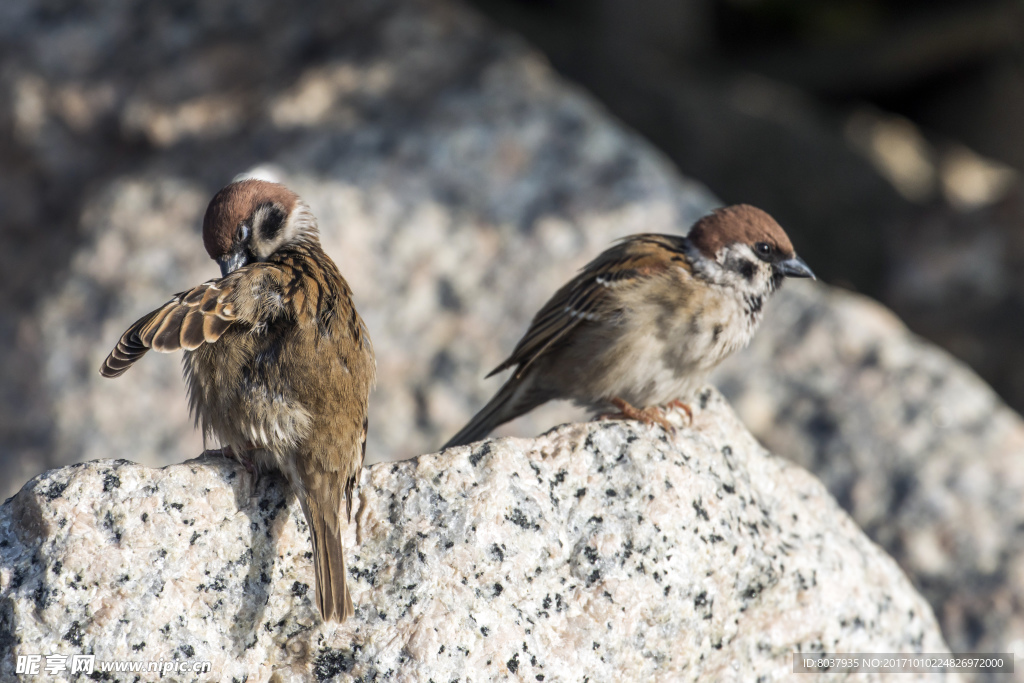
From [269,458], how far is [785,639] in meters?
1.51

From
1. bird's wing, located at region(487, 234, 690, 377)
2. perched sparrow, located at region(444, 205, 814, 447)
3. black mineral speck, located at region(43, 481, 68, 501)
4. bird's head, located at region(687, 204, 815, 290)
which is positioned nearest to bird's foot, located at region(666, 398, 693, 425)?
perched sparrow, located at region(444, 205, 814, 447)

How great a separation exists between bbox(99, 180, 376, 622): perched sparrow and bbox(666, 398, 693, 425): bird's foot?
1.10m

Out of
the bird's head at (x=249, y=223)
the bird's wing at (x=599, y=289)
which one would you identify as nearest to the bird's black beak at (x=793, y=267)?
the bird's wing at (x=599, y=289)

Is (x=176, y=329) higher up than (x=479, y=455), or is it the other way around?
(x=176, y=329)

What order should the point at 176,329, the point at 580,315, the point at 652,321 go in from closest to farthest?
the point at 176,329 → the point at 652,321 → the point at 580,315

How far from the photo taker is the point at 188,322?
8.22ft

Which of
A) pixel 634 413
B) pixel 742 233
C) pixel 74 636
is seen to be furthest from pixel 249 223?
pixel 742 233

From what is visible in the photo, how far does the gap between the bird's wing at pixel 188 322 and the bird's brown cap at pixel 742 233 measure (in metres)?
1.66

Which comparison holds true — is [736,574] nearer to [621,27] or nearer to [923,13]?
[621,27]

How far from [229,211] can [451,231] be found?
238 cm

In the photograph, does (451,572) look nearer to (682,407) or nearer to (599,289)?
(682,407)

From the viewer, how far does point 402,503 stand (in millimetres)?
2512

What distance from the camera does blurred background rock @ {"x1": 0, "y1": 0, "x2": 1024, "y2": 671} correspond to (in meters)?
4.63

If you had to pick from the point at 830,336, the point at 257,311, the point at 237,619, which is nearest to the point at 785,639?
the point at 237,619
